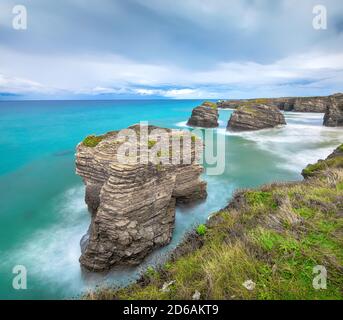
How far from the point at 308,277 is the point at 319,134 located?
4497 centimetres

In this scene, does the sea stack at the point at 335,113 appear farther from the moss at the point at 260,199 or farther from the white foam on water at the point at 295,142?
the moss at the point at 260,199

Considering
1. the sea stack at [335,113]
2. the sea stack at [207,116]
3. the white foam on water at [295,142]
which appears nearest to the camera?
the white foam on water at [295,142]

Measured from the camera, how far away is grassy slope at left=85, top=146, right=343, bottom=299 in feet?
16.1

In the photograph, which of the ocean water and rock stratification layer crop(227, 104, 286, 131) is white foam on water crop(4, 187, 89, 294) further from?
rock stratification layer crop(227, 104, 286, 131)

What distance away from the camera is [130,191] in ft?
33.8

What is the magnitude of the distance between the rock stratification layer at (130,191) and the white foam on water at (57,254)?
853 mm

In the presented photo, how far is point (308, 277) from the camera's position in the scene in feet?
16.5

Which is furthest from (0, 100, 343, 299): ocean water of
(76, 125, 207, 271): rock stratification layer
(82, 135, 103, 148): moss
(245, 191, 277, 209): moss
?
(82, 135, 103, 148): moss

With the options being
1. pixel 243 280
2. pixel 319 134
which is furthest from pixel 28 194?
pixel 319 134

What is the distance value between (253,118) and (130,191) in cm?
4180

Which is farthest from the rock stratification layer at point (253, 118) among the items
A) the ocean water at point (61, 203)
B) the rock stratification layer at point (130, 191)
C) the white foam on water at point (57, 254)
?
the white foam on water at point (57, 254)

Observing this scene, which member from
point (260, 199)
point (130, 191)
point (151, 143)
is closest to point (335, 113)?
point (260, 199)

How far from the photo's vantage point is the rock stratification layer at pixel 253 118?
4662 centimetres
